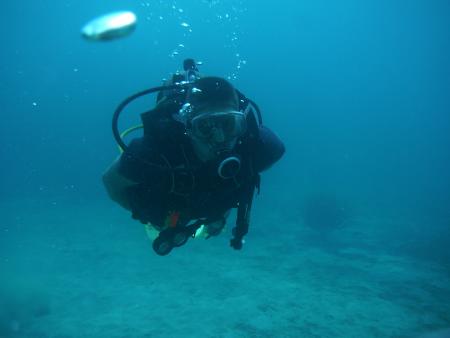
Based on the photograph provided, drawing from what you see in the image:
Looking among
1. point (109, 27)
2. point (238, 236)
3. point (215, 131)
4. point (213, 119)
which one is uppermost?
point (109, 27)

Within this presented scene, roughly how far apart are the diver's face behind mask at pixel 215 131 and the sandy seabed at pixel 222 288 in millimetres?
6756

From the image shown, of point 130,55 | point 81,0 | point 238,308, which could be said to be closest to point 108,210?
point 238,308

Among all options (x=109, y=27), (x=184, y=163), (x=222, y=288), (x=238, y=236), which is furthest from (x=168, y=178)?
(x=222, y=288)

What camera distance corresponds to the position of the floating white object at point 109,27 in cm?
175

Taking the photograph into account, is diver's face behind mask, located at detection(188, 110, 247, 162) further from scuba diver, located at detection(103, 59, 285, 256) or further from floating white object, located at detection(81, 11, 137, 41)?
floating white object, located at detection(81, 11, 137, 41)

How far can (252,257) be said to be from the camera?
1419cm

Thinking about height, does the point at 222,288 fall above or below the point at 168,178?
below

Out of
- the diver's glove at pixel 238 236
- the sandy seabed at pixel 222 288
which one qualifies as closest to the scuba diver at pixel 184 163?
the diver's glove at pixel 238 236

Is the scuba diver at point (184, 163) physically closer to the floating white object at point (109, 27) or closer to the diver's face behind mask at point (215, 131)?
the diver's face behind mask at point (215, 131)

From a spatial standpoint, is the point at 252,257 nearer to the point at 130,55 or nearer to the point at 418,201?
the point at 418,201

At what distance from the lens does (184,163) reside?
3.44m

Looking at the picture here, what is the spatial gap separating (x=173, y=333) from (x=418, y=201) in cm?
2904

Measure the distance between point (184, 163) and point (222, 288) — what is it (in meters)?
8.78

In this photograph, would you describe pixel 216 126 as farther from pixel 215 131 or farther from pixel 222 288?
pixel 222 288
